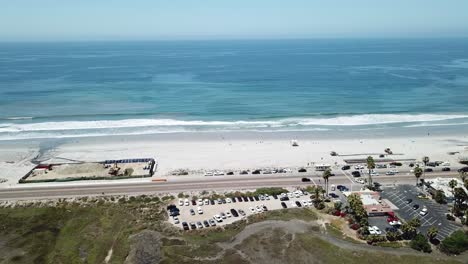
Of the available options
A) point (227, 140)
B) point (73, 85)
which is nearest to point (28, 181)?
point (227, 140)

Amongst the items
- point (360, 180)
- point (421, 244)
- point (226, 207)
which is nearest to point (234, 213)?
point (226, 207)

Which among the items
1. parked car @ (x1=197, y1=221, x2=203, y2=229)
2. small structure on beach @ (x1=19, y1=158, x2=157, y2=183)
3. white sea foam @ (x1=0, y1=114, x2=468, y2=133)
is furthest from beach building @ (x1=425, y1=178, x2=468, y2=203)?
small structure on beach @ (x1=19, y1=158, x2=157, y2=183)

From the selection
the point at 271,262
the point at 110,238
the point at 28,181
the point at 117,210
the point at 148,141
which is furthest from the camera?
the point at 148,141

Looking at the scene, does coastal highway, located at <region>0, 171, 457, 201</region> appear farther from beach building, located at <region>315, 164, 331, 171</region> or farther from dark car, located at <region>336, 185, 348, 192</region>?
beach building, located at <region>315, 164, 331, 171</region>

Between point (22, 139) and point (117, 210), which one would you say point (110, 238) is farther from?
point (22, 139)

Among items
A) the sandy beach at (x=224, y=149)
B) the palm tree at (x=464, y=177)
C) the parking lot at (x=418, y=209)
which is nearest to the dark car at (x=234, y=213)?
the sandy beach at (x=224, y=149)
